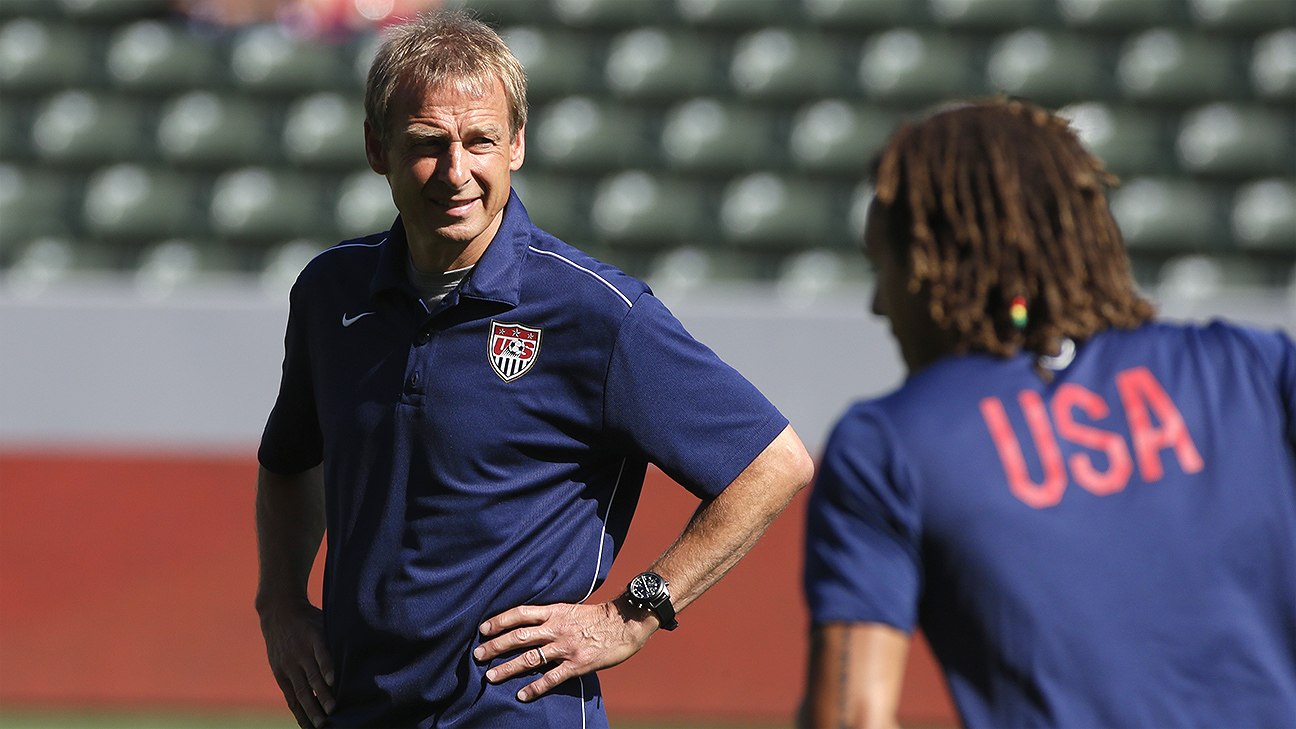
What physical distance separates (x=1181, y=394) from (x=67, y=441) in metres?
4.86

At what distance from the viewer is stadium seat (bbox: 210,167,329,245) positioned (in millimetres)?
7195

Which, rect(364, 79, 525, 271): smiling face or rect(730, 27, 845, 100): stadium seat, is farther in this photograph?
rect(730, 27, 845, 100): stadium seat

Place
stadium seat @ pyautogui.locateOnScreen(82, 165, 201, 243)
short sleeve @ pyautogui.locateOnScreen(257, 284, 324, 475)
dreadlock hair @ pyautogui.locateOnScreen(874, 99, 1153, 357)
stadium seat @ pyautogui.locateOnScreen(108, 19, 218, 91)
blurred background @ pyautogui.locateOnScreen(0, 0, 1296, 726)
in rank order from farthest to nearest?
stadium seat @ pyautogui.locateOnScreen(108, 19, 218, 91), stadium seat @ pyautogui.locateOnScreen(82, 165, 201, 243), blurred background @ pyautogui.locateOnScreen(0, 0, 1296, 726), short sleeve @ pyautogui.locateOnScreen(257, 284, 324, 475), dreadlock hair @ pyautogui.locateOnScreen(874, 99, 1153, 357)

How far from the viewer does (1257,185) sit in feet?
22.7

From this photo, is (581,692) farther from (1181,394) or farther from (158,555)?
(158,555)

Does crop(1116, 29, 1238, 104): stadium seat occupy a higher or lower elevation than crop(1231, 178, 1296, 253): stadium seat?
higher

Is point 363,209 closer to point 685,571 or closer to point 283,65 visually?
point 283,65

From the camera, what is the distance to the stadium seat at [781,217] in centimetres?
701

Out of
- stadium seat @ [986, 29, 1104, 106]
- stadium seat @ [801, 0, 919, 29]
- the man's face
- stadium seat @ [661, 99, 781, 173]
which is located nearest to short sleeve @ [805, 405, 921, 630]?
the man's face

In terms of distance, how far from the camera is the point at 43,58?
25.4ft

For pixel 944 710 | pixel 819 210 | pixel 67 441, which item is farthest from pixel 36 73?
pixel 944 710

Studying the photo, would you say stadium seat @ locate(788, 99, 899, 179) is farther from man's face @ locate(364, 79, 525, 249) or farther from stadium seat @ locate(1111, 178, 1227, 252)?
man's face @ locate(364, 79, 525, 249)

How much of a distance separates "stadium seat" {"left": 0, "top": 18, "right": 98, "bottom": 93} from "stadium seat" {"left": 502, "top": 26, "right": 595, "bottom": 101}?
2.45 metres

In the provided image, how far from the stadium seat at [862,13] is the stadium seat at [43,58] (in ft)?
13.5
